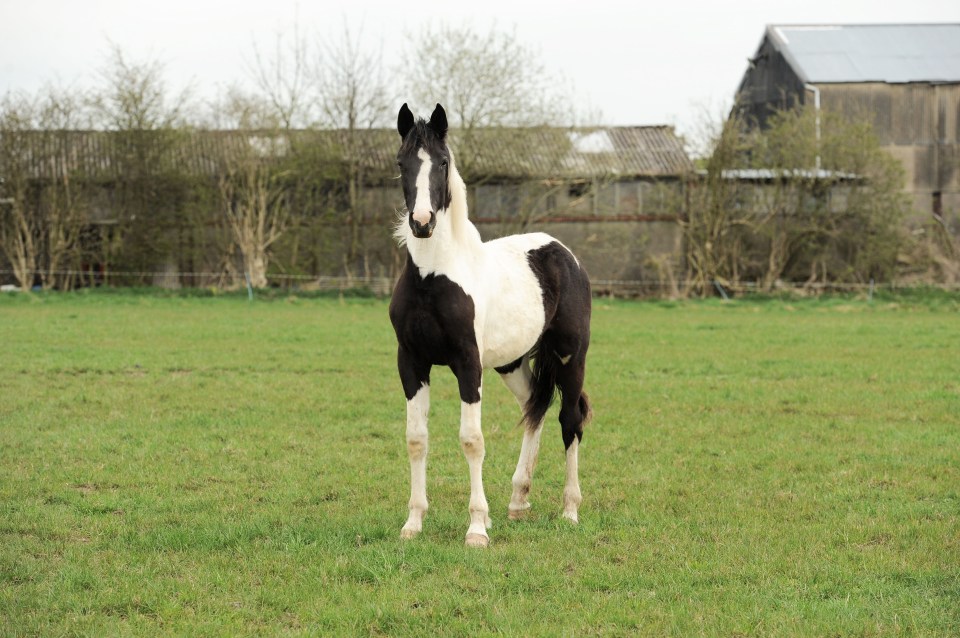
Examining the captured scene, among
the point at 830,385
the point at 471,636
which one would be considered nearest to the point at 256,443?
the point at 471,636

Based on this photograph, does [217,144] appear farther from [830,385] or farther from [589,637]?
[589,637]

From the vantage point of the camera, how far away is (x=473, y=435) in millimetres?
6348

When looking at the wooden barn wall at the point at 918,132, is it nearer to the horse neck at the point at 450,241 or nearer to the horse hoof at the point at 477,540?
the horse neck at the point at 450,241

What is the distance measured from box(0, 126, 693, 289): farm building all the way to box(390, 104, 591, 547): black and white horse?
26475 mm

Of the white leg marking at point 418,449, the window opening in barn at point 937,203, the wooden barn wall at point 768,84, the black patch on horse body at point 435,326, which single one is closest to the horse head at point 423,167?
the black patch on horse body at point 435,326

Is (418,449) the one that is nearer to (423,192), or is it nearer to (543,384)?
(543,384)

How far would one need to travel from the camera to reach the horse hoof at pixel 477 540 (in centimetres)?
597

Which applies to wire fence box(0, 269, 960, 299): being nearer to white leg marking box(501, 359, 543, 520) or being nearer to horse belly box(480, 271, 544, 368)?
white leg marking box(501, 359, 543, 520)

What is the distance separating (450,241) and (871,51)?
1596 inches

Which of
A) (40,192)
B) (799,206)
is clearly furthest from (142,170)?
(799,206)

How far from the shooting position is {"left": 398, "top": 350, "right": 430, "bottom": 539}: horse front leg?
634 cm

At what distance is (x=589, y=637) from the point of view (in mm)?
4516

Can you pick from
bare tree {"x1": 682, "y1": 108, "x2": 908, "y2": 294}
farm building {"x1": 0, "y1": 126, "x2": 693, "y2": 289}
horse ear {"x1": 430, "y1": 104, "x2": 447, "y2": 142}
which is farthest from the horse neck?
Answer: bare tree {"x1": 682, "y1": 108, "x2": 908, "y2": 294}

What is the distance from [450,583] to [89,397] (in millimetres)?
7580
